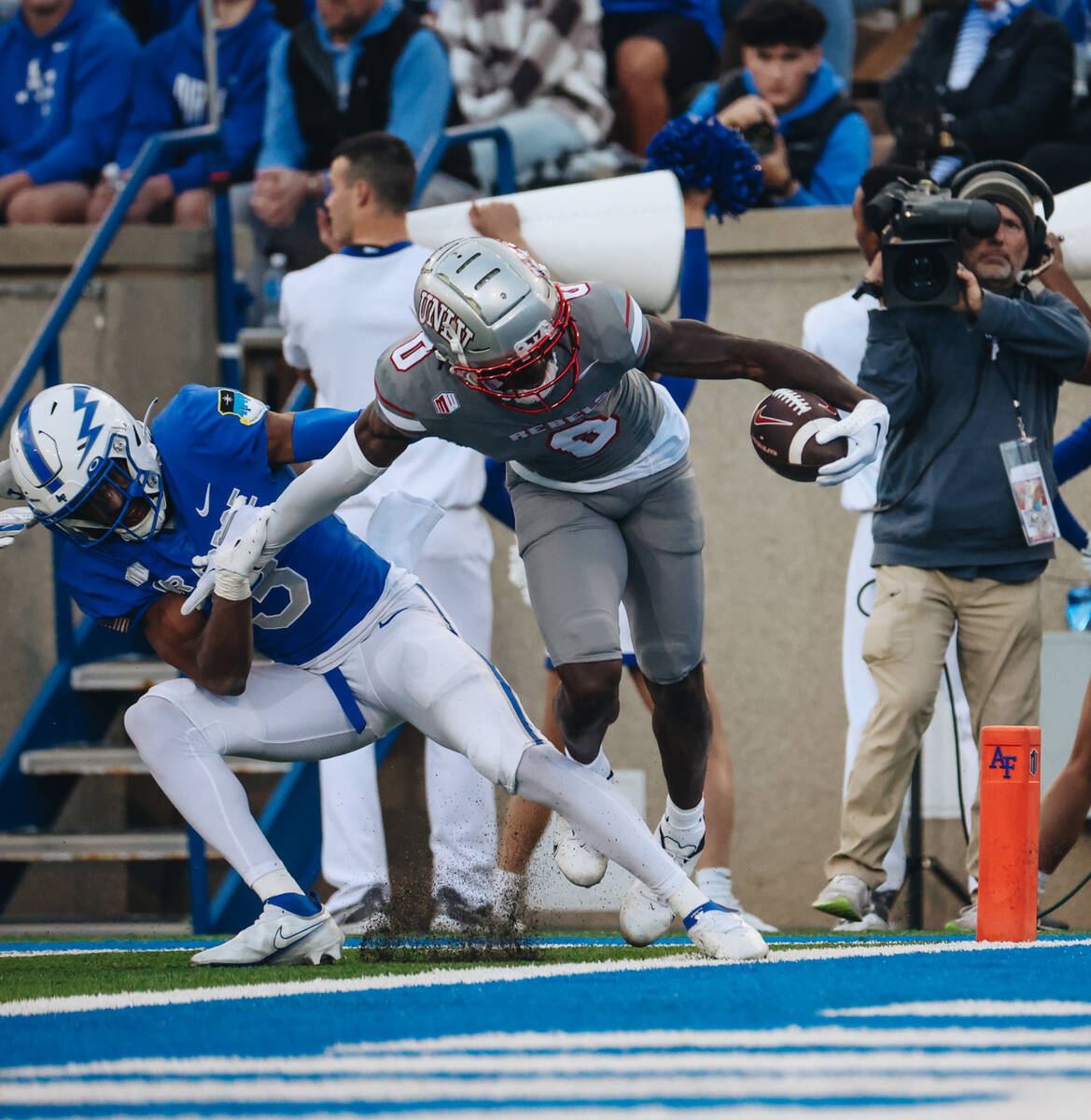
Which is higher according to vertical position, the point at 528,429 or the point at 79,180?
the point at 79,180

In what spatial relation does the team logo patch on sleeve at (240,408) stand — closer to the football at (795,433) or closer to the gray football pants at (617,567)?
the gray football pants at (617,567)

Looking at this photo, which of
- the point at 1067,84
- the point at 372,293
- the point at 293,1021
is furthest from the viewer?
the point at 1067,84

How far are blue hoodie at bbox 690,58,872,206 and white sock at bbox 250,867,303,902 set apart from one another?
3954 millimetres

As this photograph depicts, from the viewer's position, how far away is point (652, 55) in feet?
25.2

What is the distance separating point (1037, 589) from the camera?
530cm

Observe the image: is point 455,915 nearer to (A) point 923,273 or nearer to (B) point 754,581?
(A) point 923,273

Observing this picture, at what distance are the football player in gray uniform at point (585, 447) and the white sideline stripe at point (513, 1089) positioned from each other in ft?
5.56

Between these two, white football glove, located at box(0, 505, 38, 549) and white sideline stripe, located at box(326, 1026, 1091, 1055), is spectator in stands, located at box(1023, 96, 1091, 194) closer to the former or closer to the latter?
white football glove, located at box(0, 505, 38, 549)

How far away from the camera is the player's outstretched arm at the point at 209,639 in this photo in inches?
162

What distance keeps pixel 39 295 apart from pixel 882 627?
4010 mm

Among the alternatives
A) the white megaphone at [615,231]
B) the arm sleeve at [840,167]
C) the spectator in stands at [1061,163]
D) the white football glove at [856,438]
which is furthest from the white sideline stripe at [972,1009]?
the arm sleeve at [840,167]

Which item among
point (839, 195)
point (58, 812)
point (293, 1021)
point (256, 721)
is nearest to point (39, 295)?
point (58, 812)

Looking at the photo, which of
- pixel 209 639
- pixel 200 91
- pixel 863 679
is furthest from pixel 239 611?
pixel 200 91

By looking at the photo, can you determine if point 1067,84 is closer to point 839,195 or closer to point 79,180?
point 839,195
